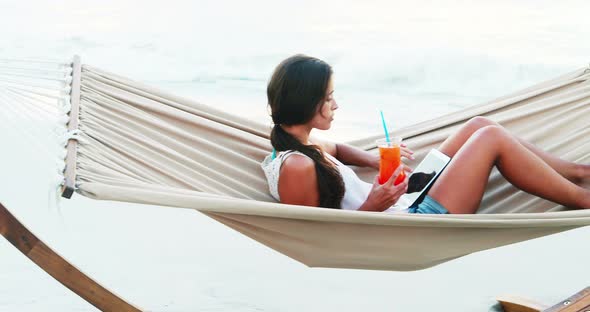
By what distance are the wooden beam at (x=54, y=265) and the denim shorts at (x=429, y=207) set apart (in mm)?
805

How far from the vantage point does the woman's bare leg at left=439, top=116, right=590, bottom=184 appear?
2.36m

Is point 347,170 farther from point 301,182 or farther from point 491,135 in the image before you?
point 491,135

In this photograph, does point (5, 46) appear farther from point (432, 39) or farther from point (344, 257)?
point (344, 257)

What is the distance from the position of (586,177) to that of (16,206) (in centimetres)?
225

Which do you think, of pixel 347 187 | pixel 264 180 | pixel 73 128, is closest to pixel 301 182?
pixel 347 187

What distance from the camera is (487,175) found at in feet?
7.32

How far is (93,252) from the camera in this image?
2990 millimetres

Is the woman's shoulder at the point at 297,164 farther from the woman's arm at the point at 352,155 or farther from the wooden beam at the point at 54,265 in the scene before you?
the wooden beam at the point at 54,265

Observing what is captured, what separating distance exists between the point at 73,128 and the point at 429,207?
957 mm

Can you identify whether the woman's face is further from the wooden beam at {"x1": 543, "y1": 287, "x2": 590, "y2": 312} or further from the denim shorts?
the wooden beam at {"x1": 543, "y1": 287, "x2": 590, "y2": 312}

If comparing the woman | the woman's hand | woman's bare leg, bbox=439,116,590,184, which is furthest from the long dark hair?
woman's bare leg, bbox=439,116,590,184

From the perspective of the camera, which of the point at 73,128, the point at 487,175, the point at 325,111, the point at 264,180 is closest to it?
the point at 73,128

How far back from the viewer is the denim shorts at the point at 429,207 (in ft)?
7.17

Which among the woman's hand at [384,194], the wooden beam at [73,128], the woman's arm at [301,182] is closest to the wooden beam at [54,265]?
the wooden beam at [73,128]
